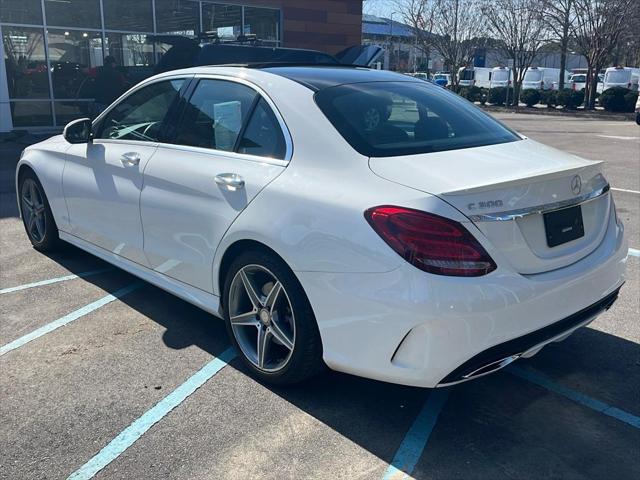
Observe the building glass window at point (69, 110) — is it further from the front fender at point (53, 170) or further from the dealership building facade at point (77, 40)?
the front fender at point (53, 170)

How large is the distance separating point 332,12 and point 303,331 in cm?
1783

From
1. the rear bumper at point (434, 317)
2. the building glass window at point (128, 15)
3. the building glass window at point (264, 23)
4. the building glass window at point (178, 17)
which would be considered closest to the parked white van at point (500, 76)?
the building glass window at point (264, 23)

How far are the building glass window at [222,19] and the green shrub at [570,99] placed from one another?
1938 cm

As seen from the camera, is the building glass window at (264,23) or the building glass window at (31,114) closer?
the building glass window at (31,114)

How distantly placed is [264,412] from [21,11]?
1464 centimetres

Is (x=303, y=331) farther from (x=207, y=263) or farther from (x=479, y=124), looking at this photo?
(x=479, y=124)

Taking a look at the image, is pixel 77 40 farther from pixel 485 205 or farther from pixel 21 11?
pixel 485 205

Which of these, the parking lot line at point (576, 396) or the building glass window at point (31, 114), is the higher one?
the building glass window at point (31, 114)

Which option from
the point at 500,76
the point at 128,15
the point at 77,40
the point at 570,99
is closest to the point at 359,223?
the point at 77,40

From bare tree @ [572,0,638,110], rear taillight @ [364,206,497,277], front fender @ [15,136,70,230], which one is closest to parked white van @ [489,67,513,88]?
bare tree @ [572,0,638,110]

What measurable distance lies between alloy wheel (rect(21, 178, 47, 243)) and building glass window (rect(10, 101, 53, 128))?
10.8m

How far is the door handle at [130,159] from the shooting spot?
4.11 m

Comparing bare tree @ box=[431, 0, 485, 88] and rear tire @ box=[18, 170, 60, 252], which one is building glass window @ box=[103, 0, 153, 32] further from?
bare tree @ box=[431, 0, 485, 88]

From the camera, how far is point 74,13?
607 inches
